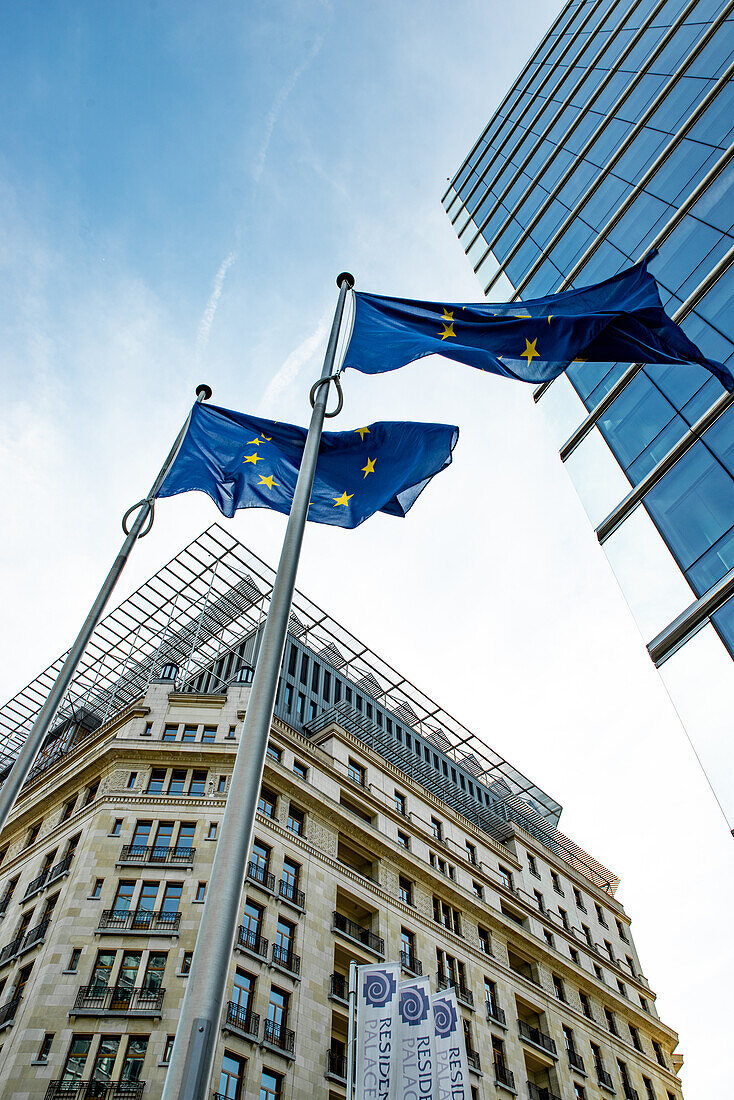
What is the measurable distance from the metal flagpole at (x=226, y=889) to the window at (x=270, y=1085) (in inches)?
1091

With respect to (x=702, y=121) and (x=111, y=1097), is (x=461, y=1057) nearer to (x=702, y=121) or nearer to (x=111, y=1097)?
(x=111, y=1097)

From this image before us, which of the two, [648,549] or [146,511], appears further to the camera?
[648,549]

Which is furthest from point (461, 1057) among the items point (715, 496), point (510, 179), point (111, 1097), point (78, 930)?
point (510, 179)

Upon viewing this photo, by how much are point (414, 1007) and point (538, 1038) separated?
25.7 meters

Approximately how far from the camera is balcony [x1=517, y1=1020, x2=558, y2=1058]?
47.7m

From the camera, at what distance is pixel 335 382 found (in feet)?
52.9

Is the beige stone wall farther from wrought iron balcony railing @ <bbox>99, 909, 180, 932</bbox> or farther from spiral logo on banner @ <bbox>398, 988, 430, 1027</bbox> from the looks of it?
spiral logo on banner @ <bbox>398, 988, 430, 1027</bbox>

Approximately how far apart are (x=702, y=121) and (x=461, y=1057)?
102 ft

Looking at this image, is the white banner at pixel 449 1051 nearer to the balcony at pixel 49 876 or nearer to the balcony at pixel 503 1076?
the balcony at pixel 49 876

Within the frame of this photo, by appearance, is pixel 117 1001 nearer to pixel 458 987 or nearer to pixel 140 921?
pixel 140 921

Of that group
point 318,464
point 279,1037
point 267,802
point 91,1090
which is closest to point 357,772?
point 267,802

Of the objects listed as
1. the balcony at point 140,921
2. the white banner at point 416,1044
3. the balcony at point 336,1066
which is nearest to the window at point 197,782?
the balcony at point 140,921

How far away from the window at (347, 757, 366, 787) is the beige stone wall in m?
0.46

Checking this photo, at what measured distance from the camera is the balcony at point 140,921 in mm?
33938
